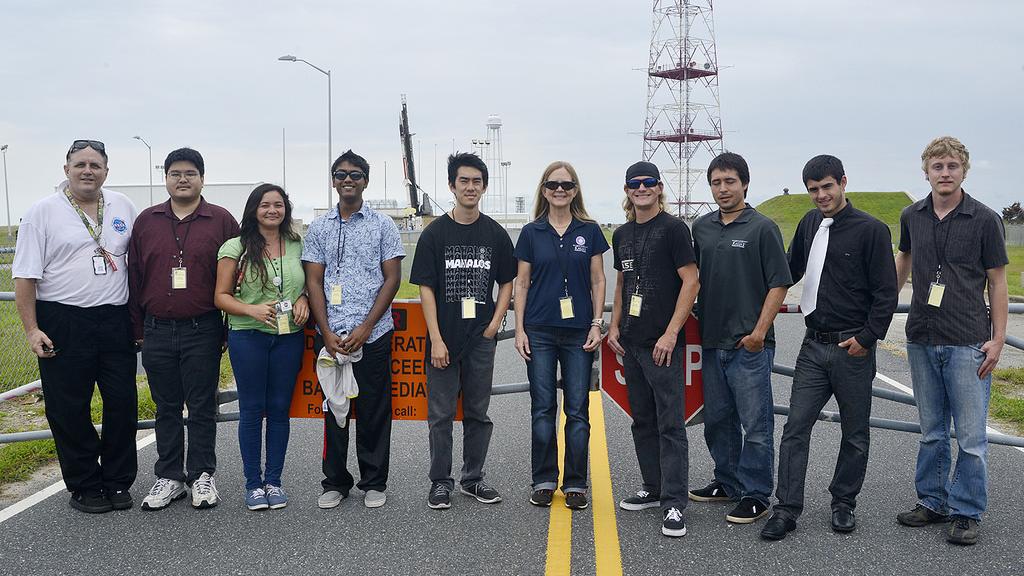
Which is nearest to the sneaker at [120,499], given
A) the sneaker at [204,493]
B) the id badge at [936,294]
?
the sneaker at [204,493]

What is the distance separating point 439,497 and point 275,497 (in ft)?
3.39

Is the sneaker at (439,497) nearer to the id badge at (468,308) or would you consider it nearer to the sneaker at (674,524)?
the id badge at (468,308)

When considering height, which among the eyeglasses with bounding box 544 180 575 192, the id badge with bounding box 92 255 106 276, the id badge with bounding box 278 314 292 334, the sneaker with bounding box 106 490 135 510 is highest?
the eyeglasses with bounding box 544 180 575 192

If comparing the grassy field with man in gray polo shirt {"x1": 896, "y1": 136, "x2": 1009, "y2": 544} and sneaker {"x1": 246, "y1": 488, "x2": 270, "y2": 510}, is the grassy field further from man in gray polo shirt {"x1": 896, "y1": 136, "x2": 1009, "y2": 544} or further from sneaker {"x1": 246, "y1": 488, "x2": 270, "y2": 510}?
sneaker {"x1": 246, "y1": 488, "x2": 270, "y2": 510}

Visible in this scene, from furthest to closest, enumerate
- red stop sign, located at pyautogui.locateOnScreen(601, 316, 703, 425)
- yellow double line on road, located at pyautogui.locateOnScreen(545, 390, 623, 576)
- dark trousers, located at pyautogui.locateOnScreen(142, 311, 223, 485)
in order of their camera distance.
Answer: red stop sign, located at pyautogui.locateOnScreen(601, 316, 703, 425), dark trousers, located at pyautogui.locateOnScreen(142, 311, 223, 485), yellow double line on road, located at pyautogui.locateOnScreen(545, 390, 623, 576)

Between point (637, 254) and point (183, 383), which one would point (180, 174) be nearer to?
point (183, 383)

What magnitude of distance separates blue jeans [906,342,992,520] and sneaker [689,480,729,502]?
1.14 meters

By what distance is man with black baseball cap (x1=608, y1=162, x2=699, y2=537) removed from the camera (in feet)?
16.1

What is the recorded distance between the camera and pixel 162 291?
5.25 metres

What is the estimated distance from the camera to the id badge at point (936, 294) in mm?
4723

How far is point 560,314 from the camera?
516cm

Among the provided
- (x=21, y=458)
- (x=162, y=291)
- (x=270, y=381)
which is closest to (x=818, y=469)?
(x=270, y=381)

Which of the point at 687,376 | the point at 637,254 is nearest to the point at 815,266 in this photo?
the point at 637,254

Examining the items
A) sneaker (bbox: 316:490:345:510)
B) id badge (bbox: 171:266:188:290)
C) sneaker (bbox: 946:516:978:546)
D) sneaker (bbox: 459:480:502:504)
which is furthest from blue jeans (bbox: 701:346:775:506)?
id badge (bbox: 171:266:188:290)
